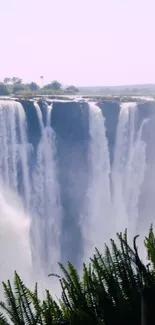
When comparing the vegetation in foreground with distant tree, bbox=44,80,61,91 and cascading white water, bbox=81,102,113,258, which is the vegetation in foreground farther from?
distant tree, bbox=44,80,61,91

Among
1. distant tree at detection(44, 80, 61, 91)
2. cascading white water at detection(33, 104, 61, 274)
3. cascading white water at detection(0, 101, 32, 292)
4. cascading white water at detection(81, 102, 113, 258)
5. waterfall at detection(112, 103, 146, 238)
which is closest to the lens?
cascading white water at detection(0, 101, 32, 292)

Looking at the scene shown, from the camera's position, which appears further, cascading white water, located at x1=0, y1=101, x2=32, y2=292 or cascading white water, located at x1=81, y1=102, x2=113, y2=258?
cascading white water, located at x1=81, y1=102, x2=113, y2=258

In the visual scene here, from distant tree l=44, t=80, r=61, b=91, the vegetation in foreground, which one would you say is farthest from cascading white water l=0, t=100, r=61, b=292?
distant tree l=44, t=80, r=61, b=91

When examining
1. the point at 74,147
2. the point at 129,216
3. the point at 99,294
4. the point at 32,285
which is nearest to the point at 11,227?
the point at 32,285

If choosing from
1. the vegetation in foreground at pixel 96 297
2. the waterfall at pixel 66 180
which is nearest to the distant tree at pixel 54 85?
the waterfall at pixel 66 180

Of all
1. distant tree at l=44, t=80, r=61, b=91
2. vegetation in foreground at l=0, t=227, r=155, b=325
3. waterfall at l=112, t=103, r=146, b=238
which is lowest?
vegetation in foreground at l=0, t=227, r=155, b=325

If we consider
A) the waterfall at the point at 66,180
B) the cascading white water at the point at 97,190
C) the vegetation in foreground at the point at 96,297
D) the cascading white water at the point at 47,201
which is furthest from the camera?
the cascading white water at the point at 97,190

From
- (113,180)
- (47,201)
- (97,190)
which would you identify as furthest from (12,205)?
(113,180)

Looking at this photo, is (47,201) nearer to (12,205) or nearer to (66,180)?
(66,180)

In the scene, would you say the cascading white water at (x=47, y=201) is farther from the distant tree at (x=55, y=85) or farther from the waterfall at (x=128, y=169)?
the distant tree at (x=55, y=85)
